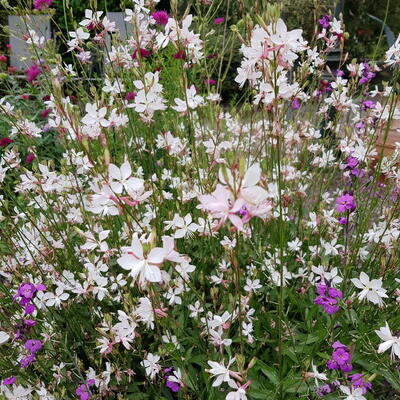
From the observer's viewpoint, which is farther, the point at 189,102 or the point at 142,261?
the point at 189,102

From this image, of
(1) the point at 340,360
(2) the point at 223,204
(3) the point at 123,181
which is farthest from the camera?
(1) the point at 340,360

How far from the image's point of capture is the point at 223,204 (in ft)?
2.63

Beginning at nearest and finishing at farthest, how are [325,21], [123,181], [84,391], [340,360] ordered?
[123,181], [340,360], [84,391], [325,21]

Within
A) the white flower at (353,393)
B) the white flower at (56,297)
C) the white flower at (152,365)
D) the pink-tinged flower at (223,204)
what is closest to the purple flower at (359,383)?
the white flower at (353,393)

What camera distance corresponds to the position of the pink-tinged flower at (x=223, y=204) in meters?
0.79

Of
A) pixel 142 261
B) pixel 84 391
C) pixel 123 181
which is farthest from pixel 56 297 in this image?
pixel 142 261

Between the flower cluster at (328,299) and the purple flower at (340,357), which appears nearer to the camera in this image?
the purple flower at (340,357)

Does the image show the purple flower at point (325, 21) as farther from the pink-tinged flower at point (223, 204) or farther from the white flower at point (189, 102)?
the pink-tinged flower at point (223, 204)

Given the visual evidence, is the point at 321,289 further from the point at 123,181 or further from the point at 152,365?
the point at 123,181

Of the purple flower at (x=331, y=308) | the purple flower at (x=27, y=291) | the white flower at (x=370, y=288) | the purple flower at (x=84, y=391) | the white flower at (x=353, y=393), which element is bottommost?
the purple flower at (x=84, y=391)

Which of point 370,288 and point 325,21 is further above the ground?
point 325,21

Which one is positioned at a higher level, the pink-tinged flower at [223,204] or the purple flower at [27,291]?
the pink-tinged flower at [223,204]

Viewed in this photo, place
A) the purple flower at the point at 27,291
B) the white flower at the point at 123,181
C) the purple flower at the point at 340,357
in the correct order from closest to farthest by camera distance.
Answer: the white flower at the point at 123,181 → the purple flower at the point at 340,357 → the purple flower at the point at 27,291

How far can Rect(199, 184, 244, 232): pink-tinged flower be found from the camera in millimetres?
791
